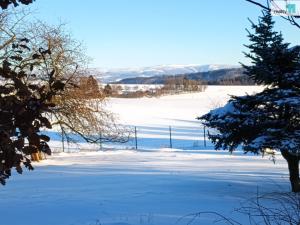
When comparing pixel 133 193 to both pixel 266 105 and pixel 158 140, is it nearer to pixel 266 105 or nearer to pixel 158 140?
pixel 266 105

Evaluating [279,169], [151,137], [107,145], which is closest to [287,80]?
[279,169]

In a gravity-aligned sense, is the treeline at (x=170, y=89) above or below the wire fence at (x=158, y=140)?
above

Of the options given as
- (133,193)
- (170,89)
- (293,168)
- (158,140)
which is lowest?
(158,140)

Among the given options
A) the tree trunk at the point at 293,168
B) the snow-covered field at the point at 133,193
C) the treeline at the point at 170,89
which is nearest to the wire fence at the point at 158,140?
the snow-covered field at the point at 133,193

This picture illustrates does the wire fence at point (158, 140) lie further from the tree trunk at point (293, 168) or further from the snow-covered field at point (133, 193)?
the tree trunk at point (293, 168)

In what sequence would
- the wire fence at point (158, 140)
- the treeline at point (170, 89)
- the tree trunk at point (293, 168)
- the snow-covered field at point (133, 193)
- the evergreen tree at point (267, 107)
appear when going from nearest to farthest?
1. the snow-covered field at point (133, 193)
2. the evergreen tree at point (267, 107)
3. the tree trunk at point (293, 168)
4. the wire fence at point (158, 140)
5. the treeline at point (170, 89)

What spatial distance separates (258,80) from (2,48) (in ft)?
46.1

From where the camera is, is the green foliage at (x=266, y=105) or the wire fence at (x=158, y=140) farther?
the wire fence at (x=158, y=140)

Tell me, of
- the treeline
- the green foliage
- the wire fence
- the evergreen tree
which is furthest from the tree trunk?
the treeline

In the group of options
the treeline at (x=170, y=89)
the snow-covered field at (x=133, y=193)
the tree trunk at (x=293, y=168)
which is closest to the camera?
the snow-covered field at (x=133, y=193)

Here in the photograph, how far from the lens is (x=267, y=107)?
42.8 feet

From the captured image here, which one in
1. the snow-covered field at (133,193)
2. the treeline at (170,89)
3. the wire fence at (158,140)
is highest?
the treeline at (170,89)

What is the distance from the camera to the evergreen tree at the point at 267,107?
12.4 m

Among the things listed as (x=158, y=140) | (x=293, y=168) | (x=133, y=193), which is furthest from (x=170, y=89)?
(x=133, y=193)
